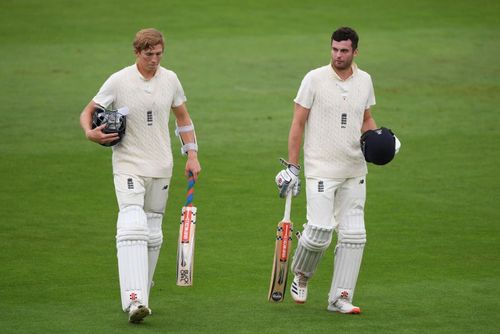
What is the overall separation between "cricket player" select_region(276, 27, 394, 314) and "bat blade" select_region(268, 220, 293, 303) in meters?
0.11

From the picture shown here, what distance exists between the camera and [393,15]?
902 inches

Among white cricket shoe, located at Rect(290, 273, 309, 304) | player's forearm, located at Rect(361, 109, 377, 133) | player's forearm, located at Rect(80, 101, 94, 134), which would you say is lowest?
white cricket shoe, located at Rect(290, 273, 309, 304)

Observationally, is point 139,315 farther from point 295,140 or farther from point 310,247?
point 295,140

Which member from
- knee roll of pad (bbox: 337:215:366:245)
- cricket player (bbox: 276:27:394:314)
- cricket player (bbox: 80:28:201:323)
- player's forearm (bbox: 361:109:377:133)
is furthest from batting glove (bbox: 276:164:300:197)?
cricket player (bbox: 80:28:201:323)

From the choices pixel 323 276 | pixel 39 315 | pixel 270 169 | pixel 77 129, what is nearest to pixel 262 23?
pixel 77 129

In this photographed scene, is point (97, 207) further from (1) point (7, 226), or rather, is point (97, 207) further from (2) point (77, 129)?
(2) point (77, 129)

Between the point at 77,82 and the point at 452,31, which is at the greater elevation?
the point at 452,31

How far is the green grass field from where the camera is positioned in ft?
27.1

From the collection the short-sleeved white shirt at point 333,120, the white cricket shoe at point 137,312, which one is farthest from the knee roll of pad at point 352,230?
the white cricket shoe at point 137,312

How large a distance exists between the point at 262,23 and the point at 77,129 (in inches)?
308

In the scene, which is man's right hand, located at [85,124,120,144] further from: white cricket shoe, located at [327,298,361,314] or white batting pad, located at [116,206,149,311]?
white cricket shoe, located at [327,298,361,314]

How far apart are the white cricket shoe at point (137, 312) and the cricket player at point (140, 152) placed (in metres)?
0.02

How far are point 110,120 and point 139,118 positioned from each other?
9.8 inches

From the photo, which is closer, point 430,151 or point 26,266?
point 26,266
